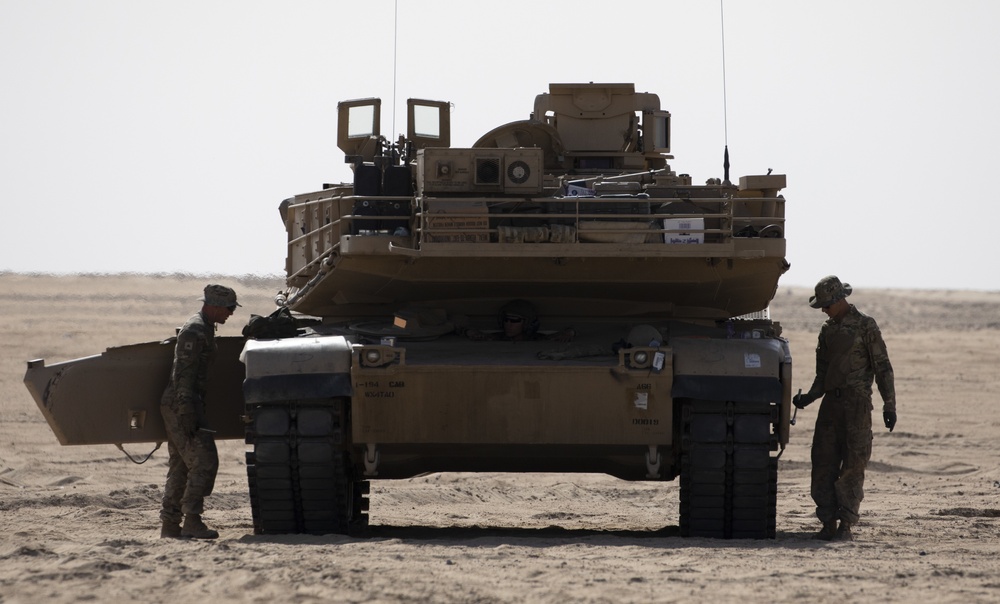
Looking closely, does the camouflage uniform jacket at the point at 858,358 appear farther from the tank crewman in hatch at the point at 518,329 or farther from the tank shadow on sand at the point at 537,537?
the tank crewman in hatch at the point at 518,329

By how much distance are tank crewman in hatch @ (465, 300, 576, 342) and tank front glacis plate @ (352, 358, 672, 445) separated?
95 centimetres

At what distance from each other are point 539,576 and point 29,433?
38.5ft

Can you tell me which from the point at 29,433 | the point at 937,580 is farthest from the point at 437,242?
the point at 29,433

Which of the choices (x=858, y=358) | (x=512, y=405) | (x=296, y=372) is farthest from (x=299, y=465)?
(x=858, y=358)

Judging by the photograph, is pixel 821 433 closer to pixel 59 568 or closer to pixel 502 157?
pixel 502 157

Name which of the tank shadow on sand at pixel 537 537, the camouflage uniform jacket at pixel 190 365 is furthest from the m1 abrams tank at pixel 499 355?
the camouflage uniform jacket at pixel 190 365

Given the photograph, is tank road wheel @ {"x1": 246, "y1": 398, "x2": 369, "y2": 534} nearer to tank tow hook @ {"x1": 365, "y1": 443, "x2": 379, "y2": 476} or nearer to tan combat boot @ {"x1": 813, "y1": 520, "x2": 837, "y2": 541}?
tank tow hook @ {"x1": 365, "y1": 443, "x2": 379, "y2": 476}

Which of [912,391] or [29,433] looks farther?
[912,391]

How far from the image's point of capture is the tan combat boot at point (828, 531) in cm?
1114

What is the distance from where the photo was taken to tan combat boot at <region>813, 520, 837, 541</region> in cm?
1114

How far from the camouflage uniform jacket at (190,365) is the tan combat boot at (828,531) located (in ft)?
14.4

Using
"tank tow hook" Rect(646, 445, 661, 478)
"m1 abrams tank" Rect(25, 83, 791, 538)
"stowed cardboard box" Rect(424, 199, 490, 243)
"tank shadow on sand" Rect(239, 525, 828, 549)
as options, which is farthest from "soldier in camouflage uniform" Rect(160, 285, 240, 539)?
"tank tow hook" Rect(646, 445, 661, 478)

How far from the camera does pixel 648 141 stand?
13.8m

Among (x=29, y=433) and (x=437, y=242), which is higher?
(x=437, y=242)
